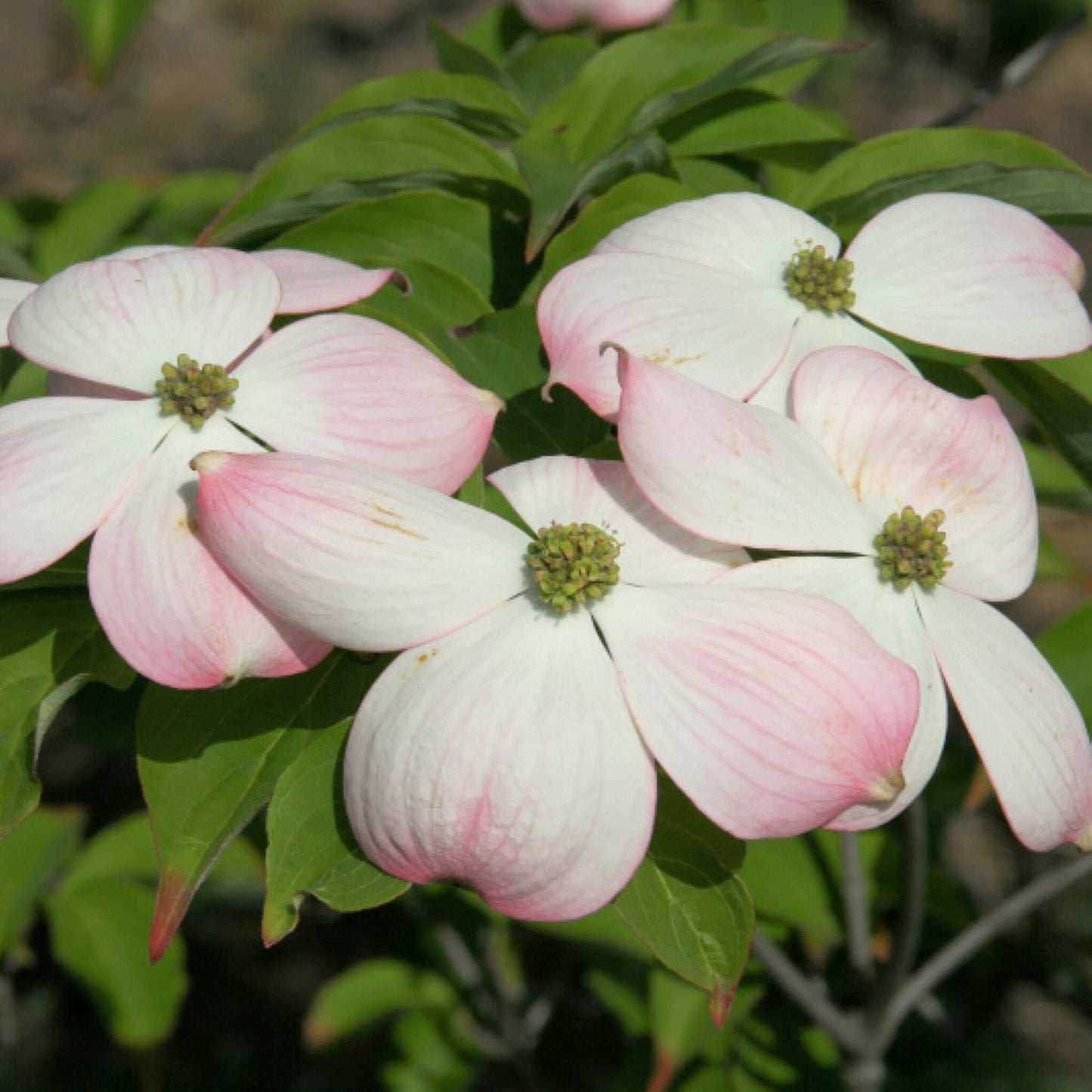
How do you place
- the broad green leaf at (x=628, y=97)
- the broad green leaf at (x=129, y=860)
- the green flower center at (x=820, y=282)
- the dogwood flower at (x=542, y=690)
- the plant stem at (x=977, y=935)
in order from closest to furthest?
the dogwood flower at (x=542, y=690) → the green flower center at (x=820, y=282) → the broad green leaf at (x=628, y=97) → the plant stem at (x=977, y=935) → the broad green leaf at (x=129, y=860)

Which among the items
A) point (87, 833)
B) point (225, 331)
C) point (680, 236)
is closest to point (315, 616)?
point (225, 331)

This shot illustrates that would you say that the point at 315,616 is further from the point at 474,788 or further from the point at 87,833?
the point at 87,833

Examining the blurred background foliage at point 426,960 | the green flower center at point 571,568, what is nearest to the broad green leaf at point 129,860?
the blurred background foliage at point 426,960

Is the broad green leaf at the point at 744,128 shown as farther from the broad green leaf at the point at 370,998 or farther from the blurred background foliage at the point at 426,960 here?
the broad green leaf at the point at 370,998

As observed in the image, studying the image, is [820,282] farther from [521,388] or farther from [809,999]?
[809,999]

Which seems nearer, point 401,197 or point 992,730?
point 992,730

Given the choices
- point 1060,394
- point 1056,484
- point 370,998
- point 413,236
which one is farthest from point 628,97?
point 370,998
